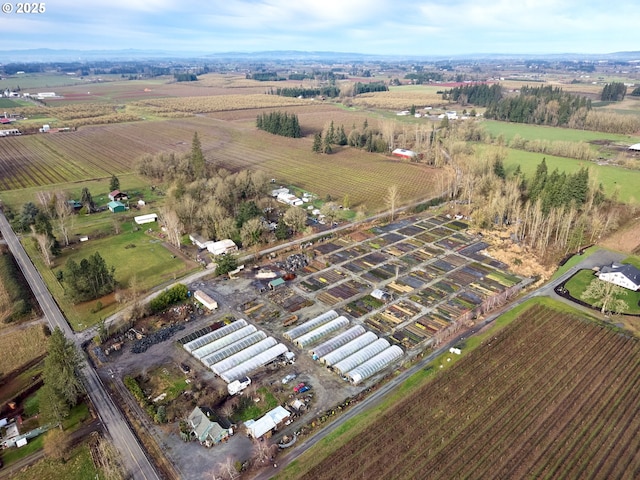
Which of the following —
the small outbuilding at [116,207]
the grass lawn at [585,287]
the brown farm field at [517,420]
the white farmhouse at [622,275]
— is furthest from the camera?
the small outbuilding at [116,207]

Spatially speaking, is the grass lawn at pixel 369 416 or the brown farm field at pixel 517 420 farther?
the grass lawn at pixel 369 416

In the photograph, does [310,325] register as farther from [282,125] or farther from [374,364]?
[282,125]

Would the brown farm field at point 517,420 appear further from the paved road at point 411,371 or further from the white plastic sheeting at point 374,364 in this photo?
the white plastic sheeting at point 374,364

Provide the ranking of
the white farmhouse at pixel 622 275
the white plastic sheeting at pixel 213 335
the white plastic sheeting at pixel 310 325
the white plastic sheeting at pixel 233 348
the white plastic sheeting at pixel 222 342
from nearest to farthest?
the white plastic sheeting at pixel 233 348
the white plastic sheeting at pixel 222 342
the white plastic sheeting at pixel 213 335
the white plastic sheeting at pixel 310 325
the white farmhouse at pixel 622 275

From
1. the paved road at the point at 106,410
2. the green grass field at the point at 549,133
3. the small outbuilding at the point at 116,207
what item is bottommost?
the paved road at the point at 106,410

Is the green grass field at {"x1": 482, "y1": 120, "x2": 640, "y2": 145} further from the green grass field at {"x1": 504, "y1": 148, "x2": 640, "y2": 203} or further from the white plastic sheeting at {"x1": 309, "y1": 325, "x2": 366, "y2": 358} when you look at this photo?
the white plastic sheeting at {"x1": 309, "y1": 325, "x2": 366, "y2": 358}

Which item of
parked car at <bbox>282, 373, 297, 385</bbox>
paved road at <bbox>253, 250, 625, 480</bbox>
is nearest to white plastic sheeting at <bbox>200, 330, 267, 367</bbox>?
parked car at <bbox>282, 373, 297, 385</bbox>

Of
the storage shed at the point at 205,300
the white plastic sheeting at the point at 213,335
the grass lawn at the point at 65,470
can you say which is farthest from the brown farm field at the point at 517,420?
the storage shed at the point at 205,300
